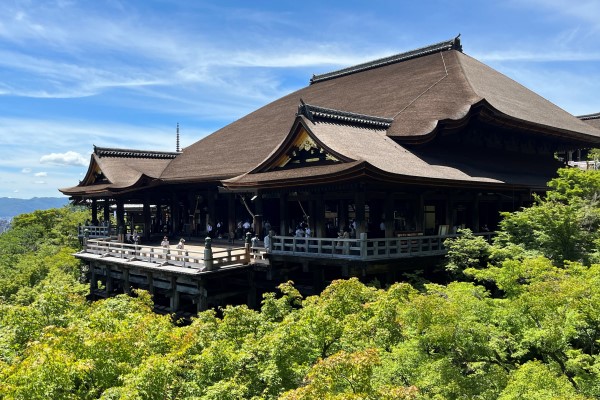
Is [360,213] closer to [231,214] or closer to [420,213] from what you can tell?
[420,213]

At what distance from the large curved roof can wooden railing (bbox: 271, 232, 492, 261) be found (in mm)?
6092

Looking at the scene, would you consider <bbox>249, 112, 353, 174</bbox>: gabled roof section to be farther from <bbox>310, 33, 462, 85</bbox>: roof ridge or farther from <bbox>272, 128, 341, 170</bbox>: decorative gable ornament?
<bbox>310, 33, 462, 85</bbox>: roof ridge

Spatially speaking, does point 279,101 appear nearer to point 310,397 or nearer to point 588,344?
point 588,344

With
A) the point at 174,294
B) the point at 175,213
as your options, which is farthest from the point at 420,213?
the point at 175,213

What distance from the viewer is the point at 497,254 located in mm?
15547

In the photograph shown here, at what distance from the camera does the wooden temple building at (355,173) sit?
1789 cm

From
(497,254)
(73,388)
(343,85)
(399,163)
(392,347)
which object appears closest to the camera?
(73,388)

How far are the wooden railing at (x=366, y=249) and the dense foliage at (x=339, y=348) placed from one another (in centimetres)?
457

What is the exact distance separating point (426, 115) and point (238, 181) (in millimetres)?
10351

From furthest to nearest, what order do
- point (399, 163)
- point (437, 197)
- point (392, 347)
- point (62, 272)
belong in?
1. point (62, 272)
2. point (437, 197)
3. point (399, 163)
4. point (392, 347)

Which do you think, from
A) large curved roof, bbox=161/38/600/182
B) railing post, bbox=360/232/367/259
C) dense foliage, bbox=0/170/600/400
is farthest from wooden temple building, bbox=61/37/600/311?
dense foliage, bbox=0/170/600/400

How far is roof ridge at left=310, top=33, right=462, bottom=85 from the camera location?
33188 mm

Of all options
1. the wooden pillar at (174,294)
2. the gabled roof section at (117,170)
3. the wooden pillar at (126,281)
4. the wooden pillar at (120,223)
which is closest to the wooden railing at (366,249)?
the wooden pillar at (174,294)

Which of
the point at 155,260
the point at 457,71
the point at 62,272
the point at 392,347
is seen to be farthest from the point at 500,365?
the point at 62,272
